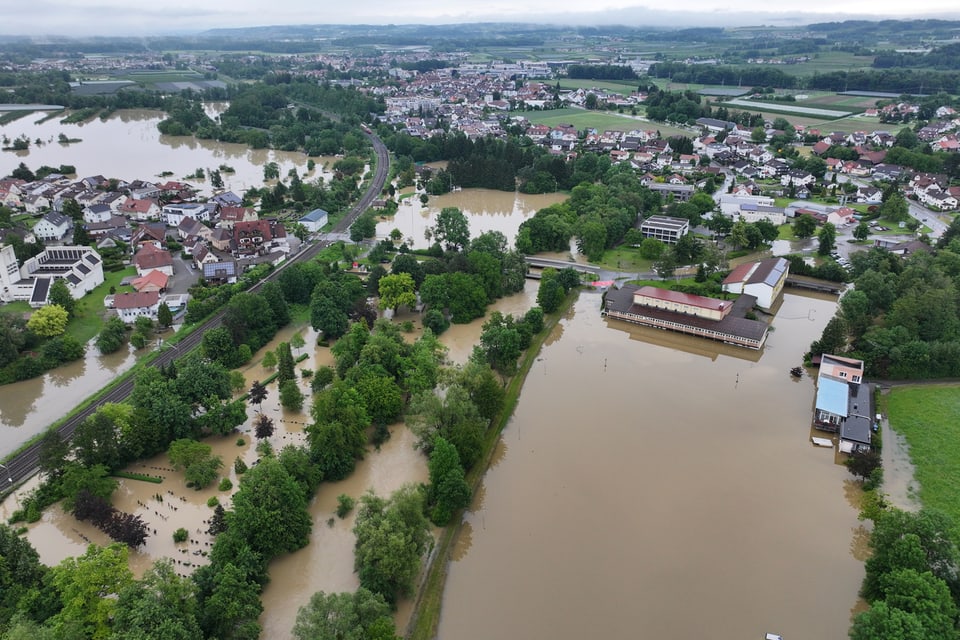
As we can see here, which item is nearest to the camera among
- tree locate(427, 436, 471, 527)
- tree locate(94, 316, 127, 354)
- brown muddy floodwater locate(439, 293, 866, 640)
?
brown muddy floodwater locate(439, 293, 866, 640)

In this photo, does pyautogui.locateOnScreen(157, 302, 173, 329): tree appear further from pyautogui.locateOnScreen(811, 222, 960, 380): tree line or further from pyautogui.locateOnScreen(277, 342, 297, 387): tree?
pyautogui.locateOnScreen(811, 222, 960, 380): tree line

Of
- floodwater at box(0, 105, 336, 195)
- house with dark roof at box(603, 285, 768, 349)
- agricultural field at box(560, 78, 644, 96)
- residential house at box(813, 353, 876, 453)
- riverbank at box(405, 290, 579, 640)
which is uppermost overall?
agricultural field at box(560, 78, 644, 96)

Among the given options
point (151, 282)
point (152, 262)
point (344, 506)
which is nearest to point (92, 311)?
point (151, 282)

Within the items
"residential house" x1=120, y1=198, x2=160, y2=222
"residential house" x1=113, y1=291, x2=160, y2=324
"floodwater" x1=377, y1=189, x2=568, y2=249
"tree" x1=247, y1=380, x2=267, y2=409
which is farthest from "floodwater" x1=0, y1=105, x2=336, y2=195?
"tree" x1=247, y1=380, x2=267, y2=409

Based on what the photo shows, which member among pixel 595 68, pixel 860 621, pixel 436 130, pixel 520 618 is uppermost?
pixel 595 68

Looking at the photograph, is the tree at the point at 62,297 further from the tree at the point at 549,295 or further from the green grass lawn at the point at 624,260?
the green grass lawn at the point at 624,260

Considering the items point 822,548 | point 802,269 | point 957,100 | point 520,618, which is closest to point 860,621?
point 822,548

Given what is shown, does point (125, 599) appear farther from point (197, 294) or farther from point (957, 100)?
point (957, 100)
